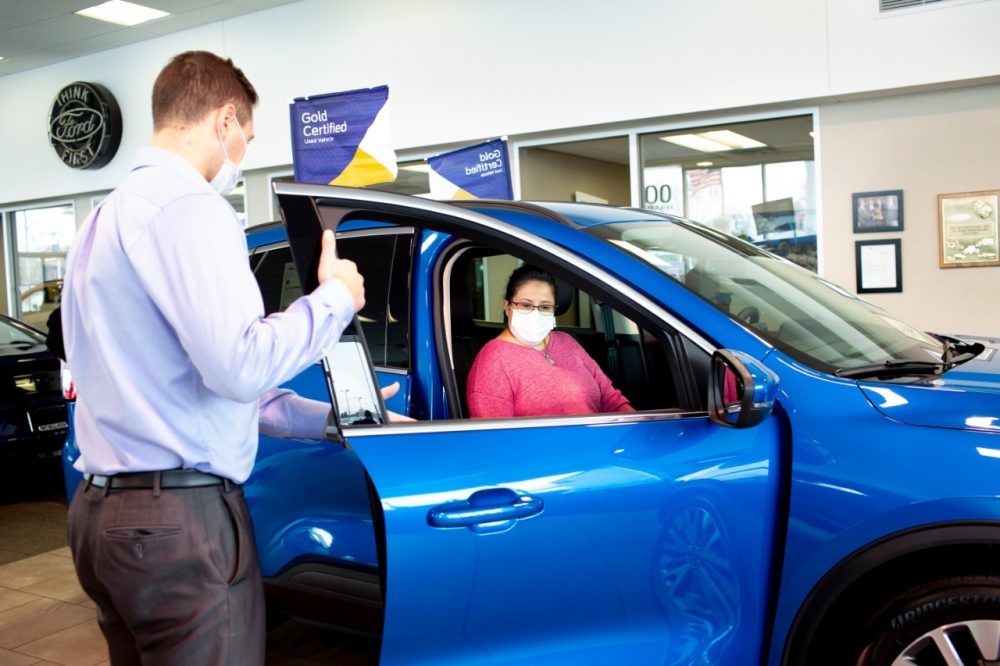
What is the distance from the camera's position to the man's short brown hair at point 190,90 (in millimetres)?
1464

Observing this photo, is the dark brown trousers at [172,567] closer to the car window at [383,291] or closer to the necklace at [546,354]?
the car window at [383,291]

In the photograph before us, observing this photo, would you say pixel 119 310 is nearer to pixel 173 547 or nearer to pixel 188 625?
pixel 173 547

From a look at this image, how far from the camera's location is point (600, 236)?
7.17 ft

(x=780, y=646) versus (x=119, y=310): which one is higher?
(x=119, y=310)

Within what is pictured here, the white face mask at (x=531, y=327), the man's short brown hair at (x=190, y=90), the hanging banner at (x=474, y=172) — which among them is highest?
the hanging banner at (x=474, y=172)

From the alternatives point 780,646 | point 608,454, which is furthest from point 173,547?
point 780,646

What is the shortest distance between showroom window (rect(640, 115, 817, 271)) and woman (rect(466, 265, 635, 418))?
13.5ft

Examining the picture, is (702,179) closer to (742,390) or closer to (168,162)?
(742,390)

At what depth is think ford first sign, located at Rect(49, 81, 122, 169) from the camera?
32.3 ft

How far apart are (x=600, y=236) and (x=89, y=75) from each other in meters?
9.81

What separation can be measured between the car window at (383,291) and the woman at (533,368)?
0.24 m

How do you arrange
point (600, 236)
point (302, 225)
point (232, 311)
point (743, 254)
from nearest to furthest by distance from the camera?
point (232, 311), point (302, 225), point (600, 236), point (743, 254)

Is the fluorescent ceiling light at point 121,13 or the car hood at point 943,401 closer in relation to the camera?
the car hood at point 943,401

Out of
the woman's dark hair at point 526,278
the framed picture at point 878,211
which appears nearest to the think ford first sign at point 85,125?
the framed picture at point 878,211
